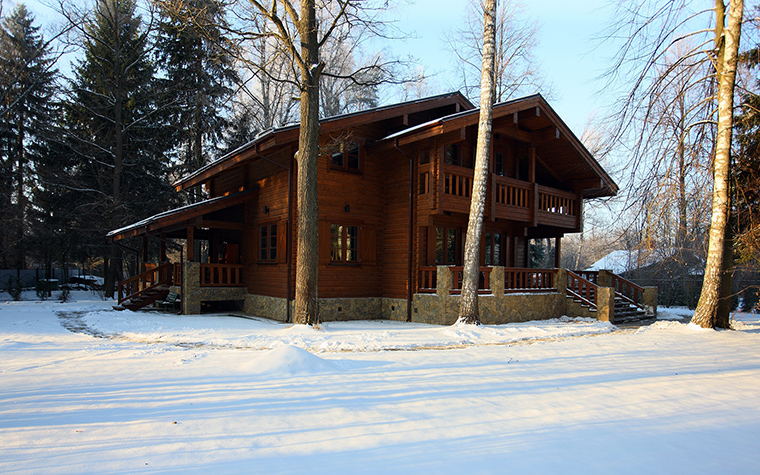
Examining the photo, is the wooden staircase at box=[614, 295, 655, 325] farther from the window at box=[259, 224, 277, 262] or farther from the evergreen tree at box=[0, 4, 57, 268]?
the evergreen tree at box=[0, 4, 57, 268]

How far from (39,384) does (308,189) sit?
6556 millimetres

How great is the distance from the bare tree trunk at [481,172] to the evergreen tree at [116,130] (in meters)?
19.2

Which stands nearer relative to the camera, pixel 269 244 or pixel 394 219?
pixel 394 219

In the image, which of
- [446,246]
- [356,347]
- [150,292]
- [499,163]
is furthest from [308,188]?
[150,292]

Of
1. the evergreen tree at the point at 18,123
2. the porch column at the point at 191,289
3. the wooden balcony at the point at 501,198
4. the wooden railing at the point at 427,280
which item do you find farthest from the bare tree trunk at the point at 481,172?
the evergreen tree at the point at 18,123

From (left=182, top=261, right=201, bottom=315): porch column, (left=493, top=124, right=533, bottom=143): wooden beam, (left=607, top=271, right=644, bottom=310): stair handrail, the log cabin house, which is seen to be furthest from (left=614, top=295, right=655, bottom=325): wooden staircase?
(left=182, top=261, right=201, bottom=315): porch column

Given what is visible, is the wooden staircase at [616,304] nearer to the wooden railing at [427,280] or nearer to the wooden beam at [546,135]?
the wooden beam at [546,135]

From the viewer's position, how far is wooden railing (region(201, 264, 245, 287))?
52.2 ft

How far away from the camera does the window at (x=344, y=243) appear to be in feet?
46.3

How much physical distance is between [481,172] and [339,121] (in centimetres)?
464

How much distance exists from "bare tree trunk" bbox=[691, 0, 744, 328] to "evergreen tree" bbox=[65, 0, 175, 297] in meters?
24.2

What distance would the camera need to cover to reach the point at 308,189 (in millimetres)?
10766

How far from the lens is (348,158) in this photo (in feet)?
47.5

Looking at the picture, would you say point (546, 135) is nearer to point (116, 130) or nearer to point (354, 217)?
point (354, 217)
